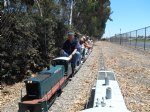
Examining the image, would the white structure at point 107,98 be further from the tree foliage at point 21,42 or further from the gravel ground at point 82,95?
the tree foliage at point 21,42

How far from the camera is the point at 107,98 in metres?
6.69

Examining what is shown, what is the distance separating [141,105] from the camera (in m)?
10.2

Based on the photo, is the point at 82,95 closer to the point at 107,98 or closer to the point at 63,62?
the point at 63,62

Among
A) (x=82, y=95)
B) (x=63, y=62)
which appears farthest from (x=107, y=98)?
(x=63, y=62)

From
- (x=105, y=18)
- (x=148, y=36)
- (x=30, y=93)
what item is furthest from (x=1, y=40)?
(x=105, y=18)

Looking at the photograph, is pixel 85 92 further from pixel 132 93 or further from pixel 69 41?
pixel 69 41

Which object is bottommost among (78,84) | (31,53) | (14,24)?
(78,84)

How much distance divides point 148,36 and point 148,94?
25.9 meters

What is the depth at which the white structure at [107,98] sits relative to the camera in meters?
5.44

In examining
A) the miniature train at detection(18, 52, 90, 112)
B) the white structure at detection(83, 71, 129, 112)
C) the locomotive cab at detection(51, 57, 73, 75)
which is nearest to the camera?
the white structure at detection(83, 71, 129, 112)

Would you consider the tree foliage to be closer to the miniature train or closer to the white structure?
the miniature train

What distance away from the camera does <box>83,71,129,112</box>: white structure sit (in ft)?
17.8

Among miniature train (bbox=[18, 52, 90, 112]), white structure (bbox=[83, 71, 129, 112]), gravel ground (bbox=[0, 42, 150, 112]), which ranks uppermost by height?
white structure (bbox=[83, 71, 129, 112])

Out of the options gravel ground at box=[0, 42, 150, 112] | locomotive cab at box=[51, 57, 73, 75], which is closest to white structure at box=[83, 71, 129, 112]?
gravel ground at box=[0, 42, 150, 112]
